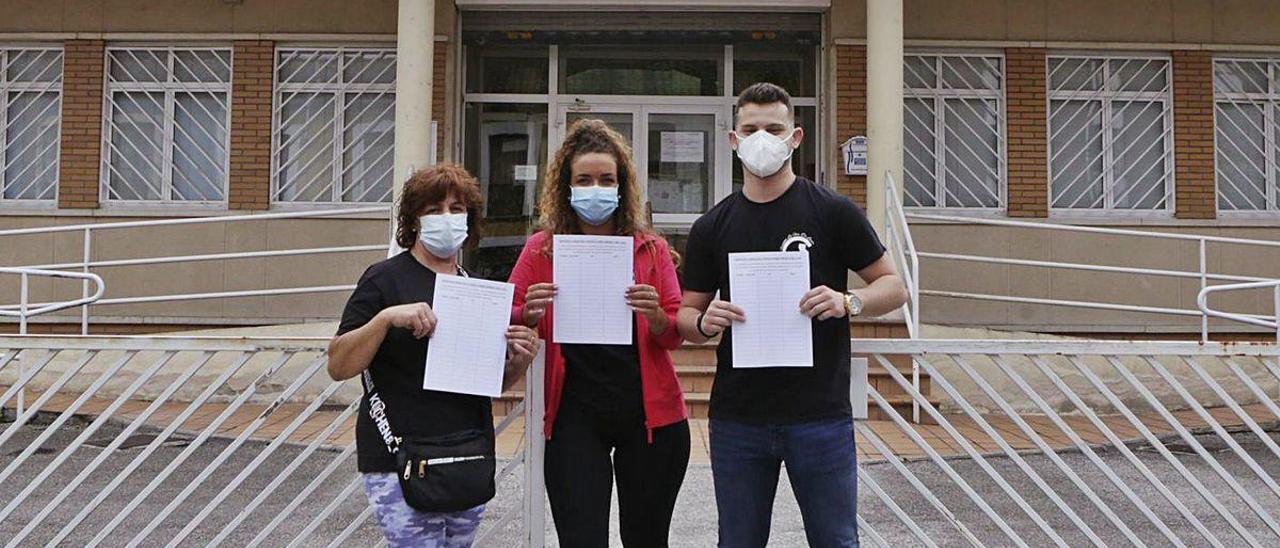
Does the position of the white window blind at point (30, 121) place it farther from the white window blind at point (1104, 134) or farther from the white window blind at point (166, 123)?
the white window blind at point (1104, 134)

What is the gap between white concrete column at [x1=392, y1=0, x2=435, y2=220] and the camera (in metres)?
8.08

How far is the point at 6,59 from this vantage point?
32.2 ft

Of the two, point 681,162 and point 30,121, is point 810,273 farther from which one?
point 30,121

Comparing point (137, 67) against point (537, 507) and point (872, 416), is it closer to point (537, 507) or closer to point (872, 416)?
point (872, 416)

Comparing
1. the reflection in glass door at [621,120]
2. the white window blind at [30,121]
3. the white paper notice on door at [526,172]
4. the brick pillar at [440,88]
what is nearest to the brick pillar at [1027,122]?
the reflection in glass door at [621,120]

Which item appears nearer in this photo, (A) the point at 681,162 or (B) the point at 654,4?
(B) the point at 654,4

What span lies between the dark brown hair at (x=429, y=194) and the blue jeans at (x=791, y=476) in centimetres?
97

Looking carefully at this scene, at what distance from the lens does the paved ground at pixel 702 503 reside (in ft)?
15.8

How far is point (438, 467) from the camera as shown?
7.93 ft

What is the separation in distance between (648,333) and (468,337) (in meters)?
0.53

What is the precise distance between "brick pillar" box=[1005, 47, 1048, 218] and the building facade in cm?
2

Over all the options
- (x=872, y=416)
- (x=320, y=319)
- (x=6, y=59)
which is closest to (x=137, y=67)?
(x=6, y=59)

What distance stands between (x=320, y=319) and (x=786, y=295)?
7.60m

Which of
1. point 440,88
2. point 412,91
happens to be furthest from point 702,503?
point 440,88
